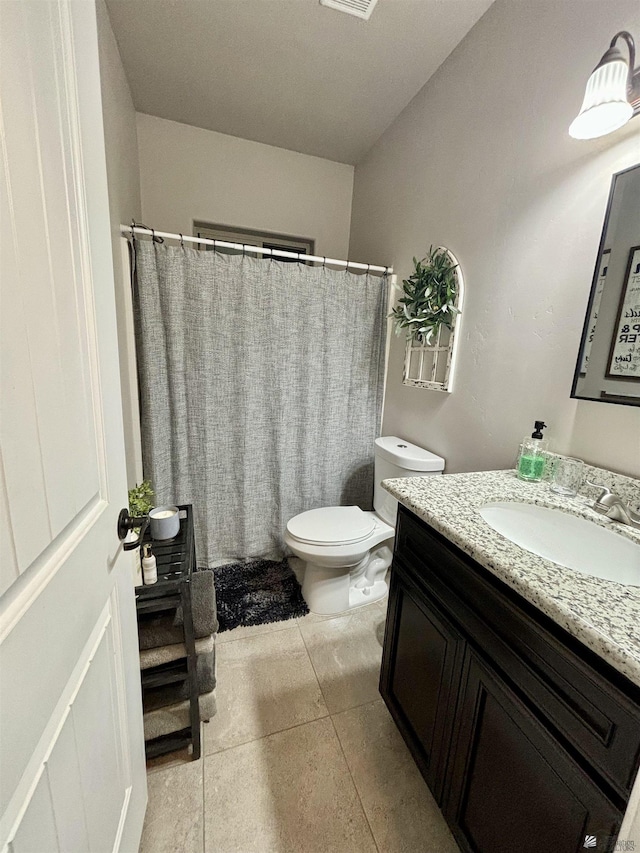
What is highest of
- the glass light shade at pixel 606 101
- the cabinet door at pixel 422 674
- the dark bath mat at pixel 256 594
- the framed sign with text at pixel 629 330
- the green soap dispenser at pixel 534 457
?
the glass light shade at pixel 606 101

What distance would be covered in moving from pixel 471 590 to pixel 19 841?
31.0 inches

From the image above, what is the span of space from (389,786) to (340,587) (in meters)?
0.73

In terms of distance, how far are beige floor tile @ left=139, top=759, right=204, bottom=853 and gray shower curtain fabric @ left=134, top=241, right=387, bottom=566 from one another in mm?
1005

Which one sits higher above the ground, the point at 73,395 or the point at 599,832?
the point at 73,395

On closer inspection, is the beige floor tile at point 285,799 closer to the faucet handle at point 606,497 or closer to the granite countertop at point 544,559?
the granite countertop at point 544,559

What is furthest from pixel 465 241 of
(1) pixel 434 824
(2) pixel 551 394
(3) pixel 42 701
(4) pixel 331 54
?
(1) pixel 434 824

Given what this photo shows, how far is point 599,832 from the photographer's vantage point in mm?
521

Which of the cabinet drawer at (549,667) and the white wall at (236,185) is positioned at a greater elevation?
the white wall at (236,185)

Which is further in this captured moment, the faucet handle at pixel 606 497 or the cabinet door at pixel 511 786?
the faucet handle at pixel 606 497

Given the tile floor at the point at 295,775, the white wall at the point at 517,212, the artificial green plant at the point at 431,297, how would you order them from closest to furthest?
the tile floor at the point at 295,775
the white wall at the point at 517,212
the artificial green plant at the point at 431,297

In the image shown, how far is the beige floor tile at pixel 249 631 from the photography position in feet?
5.11

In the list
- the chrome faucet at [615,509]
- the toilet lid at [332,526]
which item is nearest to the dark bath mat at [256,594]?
the toilet lid at [332,526]

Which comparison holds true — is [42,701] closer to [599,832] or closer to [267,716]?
[599,832]

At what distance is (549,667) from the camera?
23.7 inches
